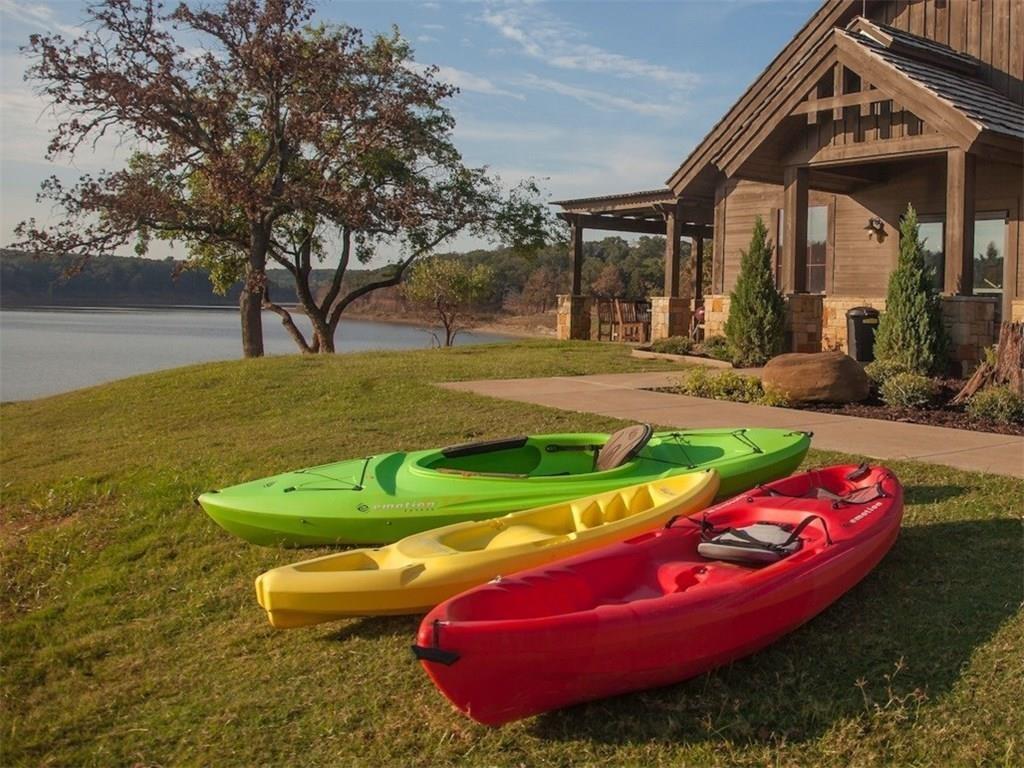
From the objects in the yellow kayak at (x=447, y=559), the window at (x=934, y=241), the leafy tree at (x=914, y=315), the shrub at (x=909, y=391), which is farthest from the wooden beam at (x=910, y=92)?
the yellow kayak at (x=447, y=559)

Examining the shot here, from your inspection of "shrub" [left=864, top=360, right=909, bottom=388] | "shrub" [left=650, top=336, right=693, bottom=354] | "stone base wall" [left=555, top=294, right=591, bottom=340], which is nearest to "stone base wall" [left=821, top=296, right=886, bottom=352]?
"shrub" [left=650, top=336, right=693, bottom=354]

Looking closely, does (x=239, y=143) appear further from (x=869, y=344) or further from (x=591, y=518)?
(x=591, y=518)

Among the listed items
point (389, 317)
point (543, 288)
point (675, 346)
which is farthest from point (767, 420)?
point (543, 288)

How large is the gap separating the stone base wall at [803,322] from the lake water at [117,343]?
9.18 metres

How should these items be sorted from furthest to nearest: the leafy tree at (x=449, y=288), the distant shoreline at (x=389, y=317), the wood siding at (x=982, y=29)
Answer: the leafy tree at (x=449, y=288)
the distant shoreline at (x=389, y=317)
the wood siding at (x=982, y=29)

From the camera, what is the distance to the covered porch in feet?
61.5

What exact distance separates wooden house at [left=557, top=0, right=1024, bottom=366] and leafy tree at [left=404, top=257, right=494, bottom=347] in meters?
14.5

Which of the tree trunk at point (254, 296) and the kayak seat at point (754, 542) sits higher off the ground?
the tree trunk at point (254, 296)

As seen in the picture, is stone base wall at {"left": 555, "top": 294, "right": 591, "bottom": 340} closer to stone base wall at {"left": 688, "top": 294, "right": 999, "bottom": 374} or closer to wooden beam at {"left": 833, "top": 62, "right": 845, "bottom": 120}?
stone base wall at {"left": 688, "top": 294, "right": 999, "bottom": 374}

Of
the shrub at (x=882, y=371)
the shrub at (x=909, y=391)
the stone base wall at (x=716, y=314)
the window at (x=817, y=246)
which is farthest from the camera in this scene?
the window at (x=817, y=246)

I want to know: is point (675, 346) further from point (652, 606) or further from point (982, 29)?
point (652, 606)

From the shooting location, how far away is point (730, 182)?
18406 millimetres

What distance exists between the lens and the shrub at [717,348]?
1481 cm

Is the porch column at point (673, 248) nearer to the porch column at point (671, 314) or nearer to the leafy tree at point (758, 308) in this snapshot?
the porch column at point (671, 314)
